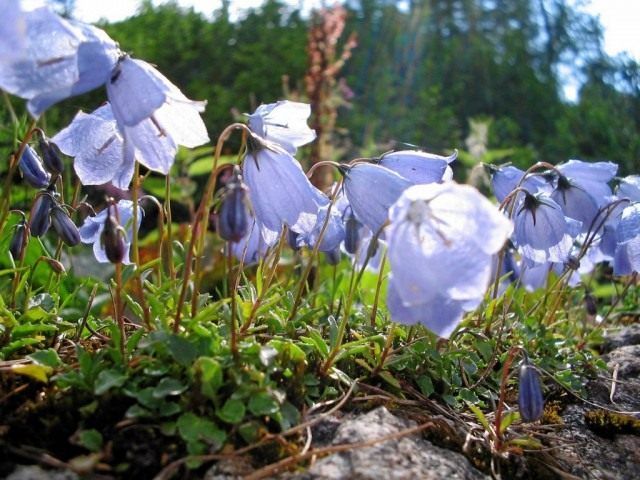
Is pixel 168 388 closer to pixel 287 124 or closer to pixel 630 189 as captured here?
pixel 287 124

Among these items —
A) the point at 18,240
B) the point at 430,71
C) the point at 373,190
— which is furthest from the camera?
the point at 430,71

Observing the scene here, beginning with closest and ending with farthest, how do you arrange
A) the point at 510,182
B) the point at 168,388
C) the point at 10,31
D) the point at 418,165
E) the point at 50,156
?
the point at 10,31
the point at 168,388
the point at 418,165
the point at 50,156
the point at 510,182

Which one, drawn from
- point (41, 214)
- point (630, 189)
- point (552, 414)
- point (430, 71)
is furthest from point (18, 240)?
point (430, 71)

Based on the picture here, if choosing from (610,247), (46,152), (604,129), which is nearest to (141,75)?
(46,152)

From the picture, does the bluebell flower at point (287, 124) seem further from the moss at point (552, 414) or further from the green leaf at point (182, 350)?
the moss at point (552, 414)

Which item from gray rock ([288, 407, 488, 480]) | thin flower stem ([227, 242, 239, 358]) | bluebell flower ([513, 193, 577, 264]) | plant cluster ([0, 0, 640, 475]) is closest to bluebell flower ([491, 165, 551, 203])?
plant cluster ([0, 0, 640, 475])

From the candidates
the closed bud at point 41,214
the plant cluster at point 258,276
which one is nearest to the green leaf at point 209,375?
the plant cluster at point 258,276
